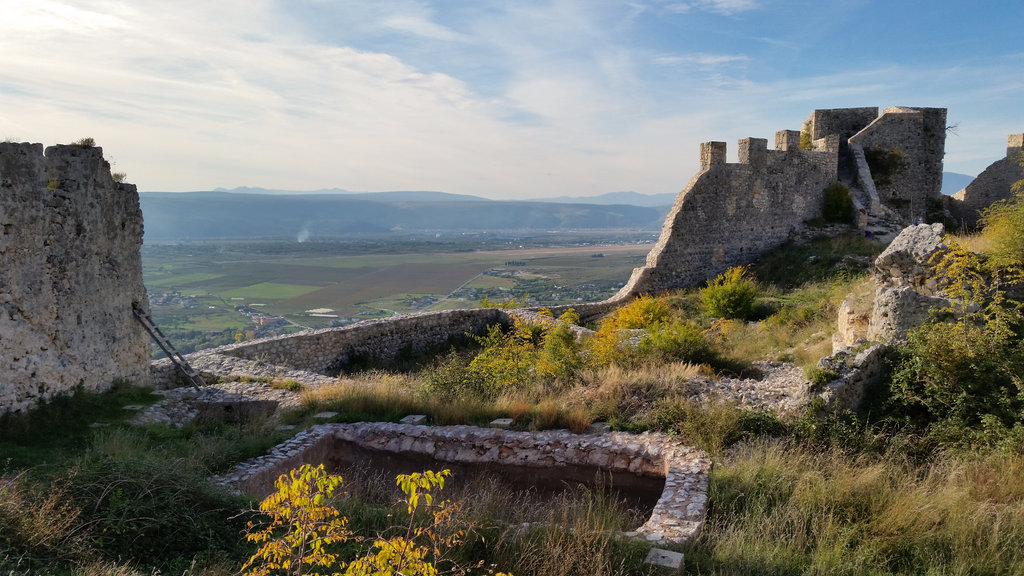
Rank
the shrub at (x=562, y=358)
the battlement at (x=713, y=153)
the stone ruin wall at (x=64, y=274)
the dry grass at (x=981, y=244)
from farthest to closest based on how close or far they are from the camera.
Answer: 1. the battlement at (x=713, y=153)
2. the shrub at (x=562, y=358)
3. the dry grass at (x=981, y=244)
4. the stone ruin wall at (x=64, y=274)

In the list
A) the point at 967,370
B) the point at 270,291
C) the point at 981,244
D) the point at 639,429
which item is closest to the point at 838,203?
the point at 981,244

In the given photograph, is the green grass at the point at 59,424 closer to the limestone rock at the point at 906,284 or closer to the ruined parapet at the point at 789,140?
the limestone rock at the point at 906,284

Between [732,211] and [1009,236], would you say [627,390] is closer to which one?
[1009,236]

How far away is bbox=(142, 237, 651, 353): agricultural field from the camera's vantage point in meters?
28.3

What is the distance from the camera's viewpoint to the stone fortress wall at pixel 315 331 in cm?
713

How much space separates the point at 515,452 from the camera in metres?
7.04

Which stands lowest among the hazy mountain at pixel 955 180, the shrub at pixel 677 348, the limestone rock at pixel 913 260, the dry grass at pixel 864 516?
the dry grass at pixel 864 516

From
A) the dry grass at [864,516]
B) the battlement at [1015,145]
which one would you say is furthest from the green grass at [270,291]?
the dry grass at [864,516]

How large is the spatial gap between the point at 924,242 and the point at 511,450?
6.58 m

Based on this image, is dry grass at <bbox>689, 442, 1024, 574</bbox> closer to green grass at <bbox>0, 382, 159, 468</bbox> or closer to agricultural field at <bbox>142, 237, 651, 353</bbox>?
green grass at <bbox>0, 382, 159, 468</bbox>

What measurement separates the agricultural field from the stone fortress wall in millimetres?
3560

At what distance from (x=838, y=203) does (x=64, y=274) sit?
1865 cm

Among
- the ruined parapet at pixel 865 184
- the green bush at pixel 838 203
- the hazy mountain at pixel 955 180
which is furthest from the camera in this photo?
the hazy mountain at pixel 955 180

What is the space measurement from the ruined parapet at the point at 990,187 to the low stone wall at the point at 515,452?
669 inches
